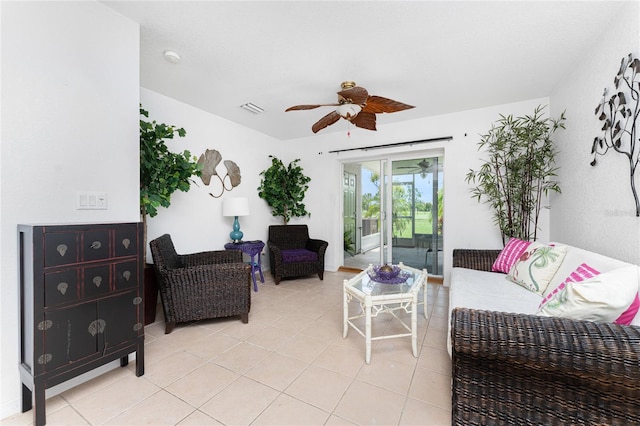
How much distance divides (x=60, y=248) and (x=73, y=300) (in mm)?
297

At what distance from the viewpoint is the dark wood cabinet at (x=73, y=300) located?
4.25 feet

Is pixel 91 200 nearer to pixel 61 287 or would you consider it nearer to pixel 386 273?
pixel 61 287

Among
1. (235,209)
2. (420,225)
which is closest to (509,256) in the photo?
(420,225)

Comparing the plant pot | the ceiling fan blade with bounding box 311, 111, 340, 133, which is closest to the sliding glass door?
the ceiling fan blade with bounding box 311, 111, 340, 133

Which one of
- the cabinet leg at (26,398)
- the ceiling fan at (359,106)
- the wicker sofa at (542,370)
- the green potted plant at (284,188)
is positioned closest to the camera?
the wicker sofa at (542,370)

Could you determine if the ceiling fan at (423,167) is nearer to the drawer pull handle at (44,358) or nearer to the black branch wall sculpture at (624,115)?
the black branch wall sculpture at (624,115)

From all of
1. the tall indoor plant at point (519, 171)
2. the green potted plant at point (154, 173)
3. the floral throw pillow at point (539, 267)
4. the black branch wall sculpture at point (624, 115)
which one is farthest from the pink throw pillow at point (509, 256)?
the green potted plant at point (154, 173)

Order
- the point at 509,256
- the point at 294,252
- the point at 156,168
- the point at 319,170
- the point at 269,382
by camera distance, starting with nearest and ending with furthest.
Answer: the point at 269,382, the point at 156,168, the point at 509,256, the point at 294,252, the point at 319,170

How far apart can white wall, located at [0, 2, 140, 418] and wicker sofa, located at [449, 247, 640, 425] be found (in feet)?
Result: 7.38

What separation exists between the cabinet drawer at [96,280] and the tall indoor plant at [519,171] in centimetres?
385

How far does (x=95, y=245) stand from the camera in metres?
1.48

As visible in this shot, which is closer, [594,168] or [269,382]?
[269,382]

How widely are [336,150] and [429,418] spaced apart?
384cm

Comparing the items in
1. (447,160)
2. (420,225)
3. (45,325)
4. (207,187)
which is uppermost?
(447,160)
